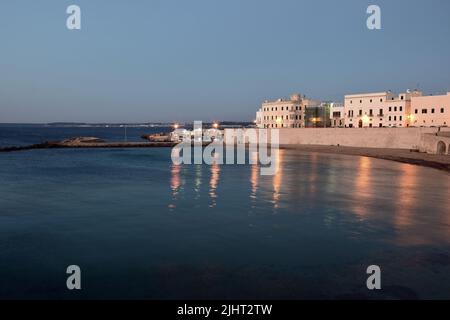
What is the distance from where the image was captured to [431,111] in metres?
66.8

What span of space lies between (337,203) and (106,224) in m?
12.2

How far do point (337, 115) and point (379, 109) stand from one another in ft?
43.1

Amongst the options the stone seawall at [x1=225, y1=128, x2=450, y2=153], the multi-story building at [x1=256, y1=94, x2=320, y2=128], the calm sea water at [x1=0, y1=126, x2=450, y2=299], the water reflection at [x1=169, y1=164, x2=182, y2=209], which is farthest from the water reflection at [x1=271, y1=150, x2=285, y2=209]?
the multi-story building at [x1=256, y1=94, x2=320, y2=128]

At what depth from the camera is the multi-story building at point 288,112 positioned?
309ft

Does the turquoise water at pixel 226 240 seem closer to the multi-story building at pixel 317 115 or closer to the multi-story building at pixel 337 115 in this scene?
the multi-story building at pixel 337 115

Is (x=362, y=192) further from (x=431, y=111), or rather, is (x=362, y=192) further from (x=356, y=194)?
(x=431, y=111)

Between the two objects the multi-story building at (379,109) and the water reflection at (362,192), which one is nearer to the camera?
the water reflection at (362,192)

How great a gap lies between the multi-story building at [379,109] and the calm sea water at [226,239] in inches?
1848

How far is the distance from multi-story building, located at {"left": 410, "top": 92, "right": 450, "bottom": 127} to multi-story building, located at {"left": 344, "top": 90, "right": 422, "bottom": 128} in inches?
119

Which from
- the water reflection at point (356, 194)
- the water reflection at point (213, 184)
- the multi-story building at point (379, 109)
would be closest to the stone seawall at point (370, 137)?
the multi-story building at point (379, 109)

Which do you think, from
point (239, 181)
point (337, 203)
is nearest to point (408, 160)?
point (239, 181)

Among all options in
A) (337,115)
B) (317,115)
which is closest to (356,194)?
(337,115)

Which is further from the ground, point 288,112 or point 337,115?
point 288,112
